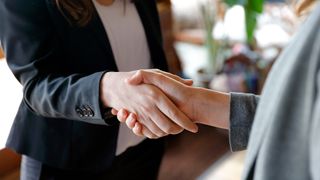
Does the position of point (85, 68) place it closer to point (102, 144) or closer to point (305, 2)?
point (102, 144)

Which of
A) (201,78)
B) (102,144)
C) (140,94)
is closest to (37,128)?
(102,144)

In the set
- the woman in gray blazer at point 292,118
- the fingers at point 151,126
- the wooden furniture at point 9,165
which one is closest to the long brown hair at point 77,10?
the fingers at point 151,126

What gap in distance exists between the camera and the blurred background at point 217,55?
6.33 feet

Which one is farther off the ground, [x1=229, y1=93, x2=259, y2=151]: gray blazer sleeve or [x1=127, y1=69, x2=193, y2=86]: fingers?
[x1=127, y1=69, x2=193, y2=86]: fingers

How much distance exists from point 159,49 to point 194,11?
1.95 m

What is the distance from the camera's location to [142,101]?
711 millimetres

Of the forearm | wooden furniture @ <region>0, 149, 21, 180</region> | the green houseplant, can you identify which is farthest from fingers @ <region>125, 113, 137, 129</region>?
the green houseplant

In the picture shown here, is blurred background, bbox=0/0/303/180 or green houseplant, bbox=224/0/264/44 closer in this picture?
green houseplant, bbox=224/0/264/44

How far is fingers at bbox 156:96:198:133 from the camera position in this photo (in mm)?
710

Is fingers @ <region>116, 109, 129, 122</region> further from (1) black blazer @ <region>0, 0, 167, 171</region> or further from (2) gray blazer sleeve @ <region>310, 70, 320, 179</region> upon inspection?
(2) gray blazer sleeve @ <region>310, 70, 320, 179</region>

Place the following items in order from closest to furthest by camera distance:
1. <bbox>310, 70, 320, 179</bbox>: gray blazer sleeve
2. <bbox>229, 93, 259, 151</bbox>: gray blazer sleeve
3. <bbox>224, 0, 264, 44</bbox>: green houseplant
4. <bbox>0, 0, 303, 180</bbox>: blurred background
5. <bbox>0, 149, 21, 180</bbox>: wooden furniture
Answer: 1. <bbox>310, 70, 320, 179</bbox>: gray blazer sleeve
2. <bbox>229, 93, 259, 151</bbox>: gray blazer sleeve
3. <bbox>0, 149, 21, 180</bbox>: wooden furniture
4. <bbox>224, 0, 264, 44</bbox>: green houseplant
5. <bbox>0, 0, 303, 180</bbox>: blurred background

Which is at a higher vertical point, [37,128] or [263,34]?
[37,128]

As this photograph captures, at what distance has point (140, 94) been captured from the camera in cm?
71

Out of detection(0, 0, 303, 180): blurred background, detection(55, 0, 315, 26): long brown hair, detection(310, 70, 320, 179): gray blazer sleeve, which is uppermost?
detection(55, 0, 315, 26): long brown hair
